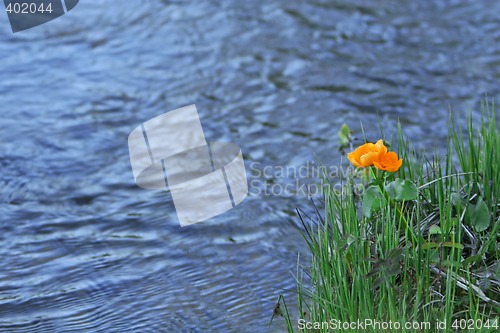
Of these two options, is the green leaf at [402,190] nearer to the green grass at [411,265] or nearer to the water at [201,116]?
the green grass at [411,265]

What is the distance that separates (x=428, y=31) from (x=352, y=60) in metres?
0.79

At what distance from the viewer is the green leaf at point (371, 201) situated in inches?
106

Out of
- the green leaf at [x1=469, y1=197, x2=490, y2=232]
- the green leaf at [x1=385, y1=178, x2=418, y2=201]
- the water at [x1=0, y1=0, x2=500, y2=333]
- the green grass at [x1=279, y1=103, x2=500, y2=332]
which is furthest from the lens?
the water at [x1=0, y1=0, x2=500, y2=333]

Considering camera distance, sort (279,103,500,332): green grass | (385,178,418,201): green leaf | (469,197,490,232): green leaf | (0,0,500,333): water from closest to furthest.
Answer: (279,103,500,332): green grass → (385,178,418,201): green leaf → (469,197,490,232): green leaf → (0,0,500,333): water

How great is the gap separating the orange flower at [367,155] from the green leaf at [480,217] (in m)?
0.45

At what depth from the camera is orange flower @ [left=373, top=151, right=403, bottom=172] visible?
258 cm

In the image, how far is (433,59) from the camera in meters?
5.73

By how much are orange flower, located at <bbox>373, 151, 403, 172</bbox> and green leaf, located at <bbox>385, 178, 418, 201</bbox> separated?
0.08 meters

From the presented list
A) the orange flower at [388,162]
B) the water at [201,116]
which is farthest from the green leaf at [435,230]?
the water at [201,116]

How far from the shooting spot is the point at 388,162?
2.60m

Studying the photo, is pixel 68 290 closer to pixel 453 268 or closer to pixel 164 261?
pixel 164 261

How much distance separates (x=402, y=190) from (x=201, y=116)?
8.60 ft

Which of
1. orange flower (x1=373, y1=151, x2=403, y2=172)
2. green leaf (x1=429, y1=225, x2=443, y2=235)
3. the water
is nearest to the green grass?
green leaf (x1=429, y1=225, x2=443, y2=235)

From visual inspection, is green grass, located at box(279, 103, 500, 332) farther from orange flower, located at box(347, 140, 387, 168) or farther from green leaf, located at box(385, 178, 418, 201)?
orange flower, located at box(347, 140, 387, 168)
